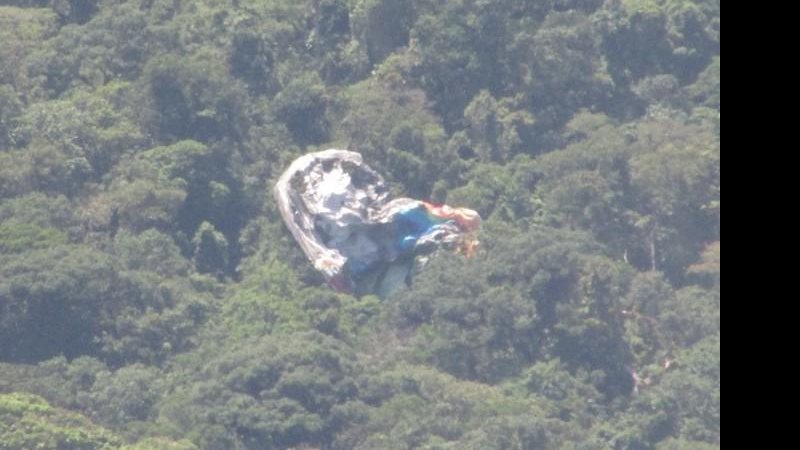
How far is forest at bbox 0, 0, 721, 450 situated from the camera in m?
23.1

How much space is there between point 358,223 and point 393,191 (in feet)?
3.72

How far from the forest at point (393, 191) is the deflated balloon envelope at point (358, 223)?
341mm

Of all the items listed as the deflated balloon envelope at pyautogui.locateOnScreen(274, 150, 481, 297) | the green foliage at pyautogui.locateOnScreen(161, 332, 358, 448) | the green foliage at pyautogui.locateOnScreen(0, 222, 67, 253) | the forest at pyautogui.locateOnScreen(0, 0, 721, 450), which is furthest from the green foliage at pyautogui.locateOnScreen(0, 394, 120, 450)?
the deflated balloon envelope at pyautogui.locateOnScreen(274, 150, 481, 297)

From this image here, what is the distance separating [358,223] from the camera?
2753 centimetres

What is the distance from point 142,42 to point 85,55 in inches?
32.8

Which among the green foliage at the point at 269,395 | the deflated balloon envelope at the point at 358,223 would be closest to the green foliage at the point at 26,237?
the green foliage at the point at 269,395

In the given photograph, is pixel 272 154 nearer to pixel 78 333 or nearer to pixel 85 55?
pixel 85 55

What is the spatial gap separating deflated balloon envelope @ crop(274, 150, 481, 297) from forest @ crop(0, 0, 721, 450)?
1.12 ft

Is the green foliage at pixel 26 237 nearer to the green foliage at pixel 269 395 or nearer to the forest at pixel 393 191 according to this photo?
the forest at pixel 393 191

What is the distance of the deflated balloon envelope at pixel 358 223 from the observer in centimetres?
2703

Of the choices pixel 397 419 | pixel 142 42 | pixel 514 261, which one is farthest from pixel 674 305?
pixel 142 42

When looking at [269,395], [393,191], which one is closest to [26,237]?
[269,395]

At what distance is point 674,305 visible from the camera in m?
25.5

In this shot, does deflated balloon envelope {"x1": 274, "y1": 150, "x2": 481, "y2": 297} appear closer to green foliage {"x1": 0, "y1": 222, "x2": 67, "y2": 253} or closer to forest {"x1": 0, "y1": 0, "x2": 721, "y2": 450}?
forest {"x1": 0, "y1": 0, "x2": 721, "y2": 450}
